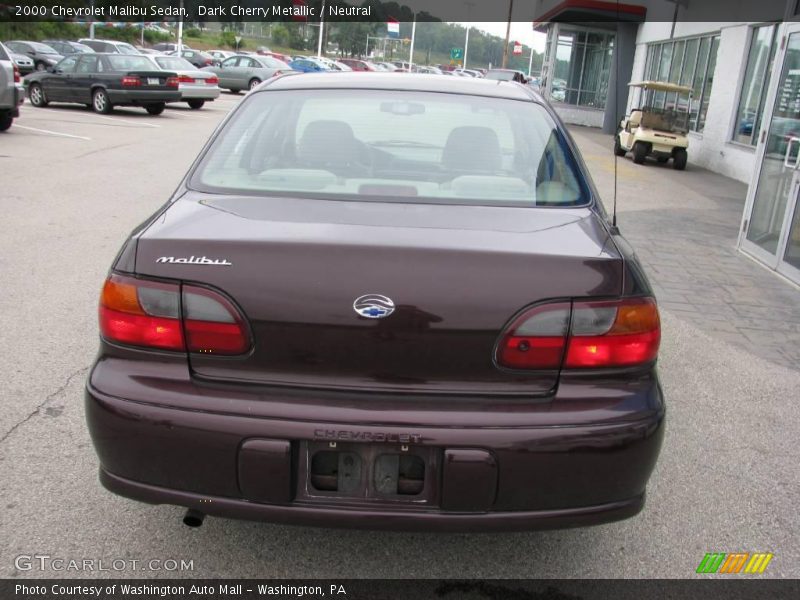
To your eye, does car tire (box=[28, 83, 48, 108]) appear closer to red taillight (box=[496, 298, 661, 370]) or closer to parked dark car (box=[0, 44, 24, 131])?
parked dark car (box=[0, 44, 24, 131])

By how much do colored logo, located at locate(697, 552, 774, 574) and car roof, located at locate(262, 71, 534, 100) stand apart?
2.00 m

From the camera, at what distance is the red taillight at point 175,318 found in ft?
7.35

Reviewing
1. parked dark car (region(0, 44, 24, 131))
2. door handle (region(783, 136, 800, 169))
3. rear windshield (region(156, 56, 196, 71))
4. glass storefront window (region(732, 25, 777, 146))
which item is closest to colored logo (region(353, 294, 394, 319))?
door handle (region(783, 136, 800, 169))

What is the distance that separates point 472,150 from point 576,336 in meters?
1.13

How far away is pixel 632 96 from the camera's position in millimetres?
23531

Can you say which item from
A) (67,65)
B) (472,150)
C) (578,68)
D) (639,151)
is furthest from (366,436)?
(578,68)

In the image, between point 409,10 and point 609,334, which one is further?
point 409,10

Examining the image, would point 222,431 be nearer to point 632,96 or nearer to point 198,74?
point 198,74

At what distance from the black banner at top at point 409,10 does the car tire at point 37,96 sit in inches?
589

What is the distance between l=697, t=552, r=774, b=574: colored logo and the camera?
2.78 meters

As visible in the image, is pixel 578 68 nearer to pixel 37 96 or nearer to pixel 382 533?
pixel 37 96

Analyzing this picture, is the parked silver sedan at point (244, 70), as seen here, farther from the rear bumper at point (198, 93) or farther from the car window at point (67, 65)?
the car window at point (67, 65)

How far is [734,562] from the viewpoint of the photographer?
2.82 m

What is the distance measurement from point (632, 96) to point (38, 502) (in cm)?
2323
